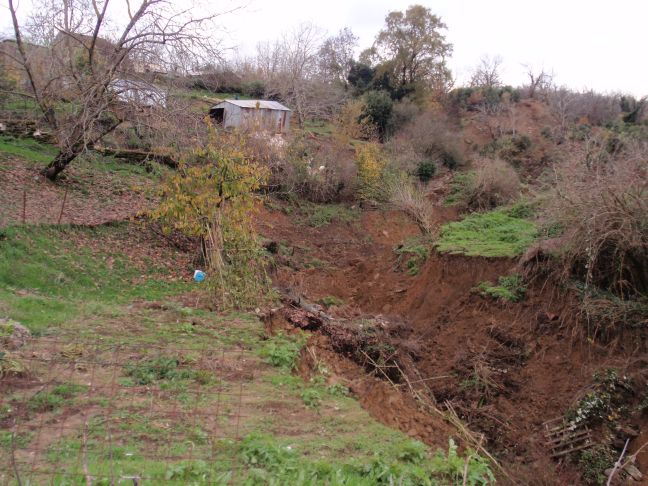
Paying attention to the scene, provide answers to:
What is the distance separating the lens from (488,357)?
400 inches

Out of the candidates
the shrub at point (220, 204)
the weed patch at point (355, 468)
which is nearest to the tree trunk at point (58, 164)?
the shrub at point (220, 204)

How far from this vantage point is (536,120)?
38.9 meters

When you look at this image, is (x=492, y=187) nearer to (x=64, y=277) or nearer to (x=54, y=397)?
(x=64, y=277)

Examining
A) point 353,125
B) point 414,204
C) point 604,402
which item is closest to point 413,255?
point 414,204

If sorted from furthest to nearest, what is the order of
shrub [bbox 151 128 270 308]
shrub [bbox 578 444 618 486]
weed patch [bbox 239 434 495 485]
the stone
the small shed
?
the small shed → shrub [bbox 151 128 270 308] → shrub [bbox 578 444 618 486] → the stone → weed patch [bbox 239 434 495 485]

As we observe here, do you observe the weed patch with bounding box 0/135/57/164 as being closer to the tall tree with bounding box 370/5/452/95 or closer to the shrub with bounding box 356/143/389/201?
the shrub with bounding box 356/143/389/201

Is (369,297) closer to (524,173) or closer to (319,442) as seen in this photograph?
(319,442)

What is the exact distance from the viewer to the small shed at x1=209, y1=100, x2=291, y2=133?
83.9ft

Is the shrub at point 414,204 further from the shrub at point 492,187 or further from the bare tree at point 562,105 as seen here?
the bare tree at point 562,105

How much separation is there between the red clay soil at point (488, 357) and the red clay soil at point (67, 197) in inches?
218

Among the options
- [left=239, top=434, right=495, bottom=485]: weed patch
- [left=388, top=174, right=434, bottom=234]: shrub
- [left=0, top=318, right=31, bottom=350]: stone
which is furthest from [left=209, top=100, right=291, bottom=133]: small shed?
[left=239, top=434, right=495, bottom=485]: weed patch

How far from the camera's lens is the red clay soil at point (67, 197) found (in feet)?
Result: 46.9

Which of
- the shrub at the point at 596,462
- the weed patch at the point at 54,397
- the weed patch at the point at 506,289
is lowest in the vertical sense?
the shrub at the point at 596,462

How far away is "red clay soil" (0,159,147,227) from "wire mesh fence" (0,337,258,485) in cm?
772
